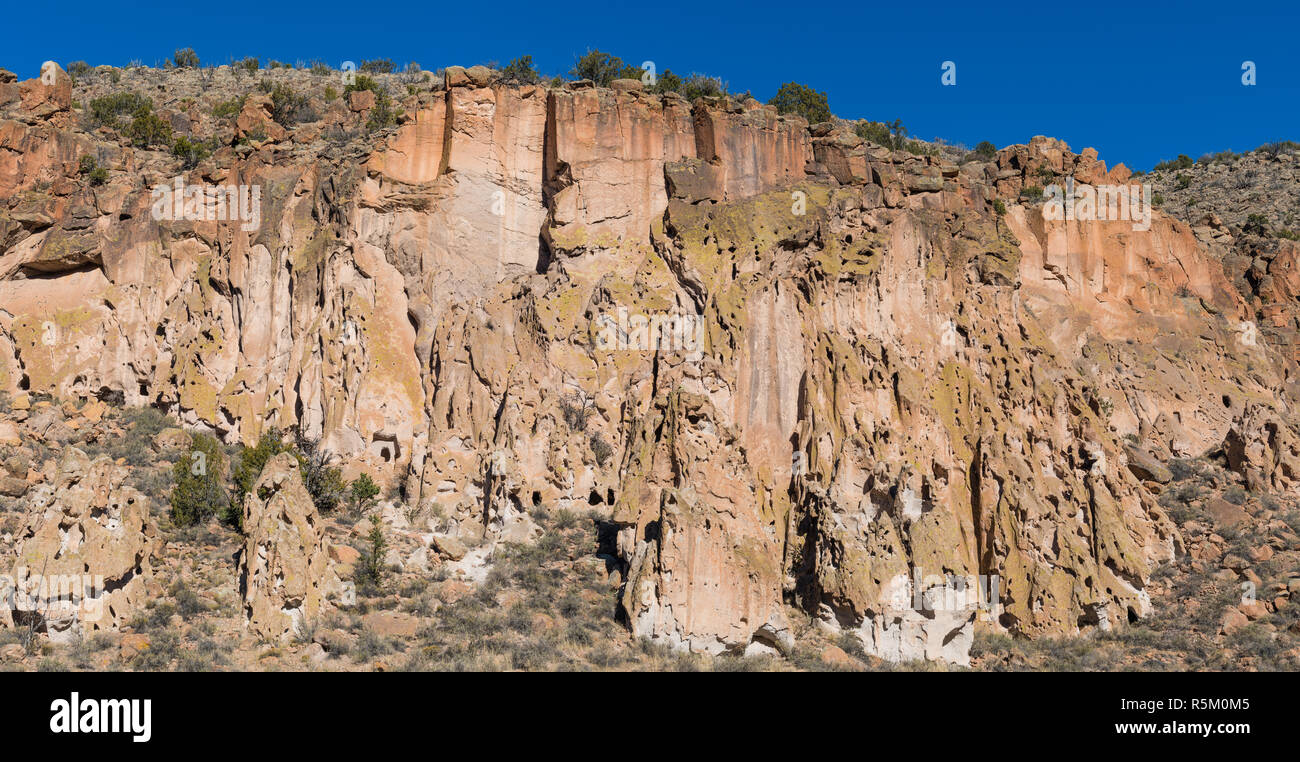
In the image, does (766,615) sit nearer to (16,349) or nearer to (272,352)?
(272,352)

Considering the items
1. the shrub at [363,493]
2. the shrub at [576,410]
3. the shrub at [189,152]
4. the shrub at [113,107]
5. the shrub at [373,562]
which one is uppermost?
the shrub at [113,107]

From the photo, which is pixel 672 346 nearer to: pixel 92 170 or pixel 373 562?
pixel 373 562

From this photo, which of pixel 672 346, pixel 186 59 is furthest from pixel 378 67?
pixel 672 346

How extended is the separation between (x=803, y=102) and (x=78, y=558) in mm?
32145

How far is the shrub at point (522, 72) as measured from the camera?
3516cm

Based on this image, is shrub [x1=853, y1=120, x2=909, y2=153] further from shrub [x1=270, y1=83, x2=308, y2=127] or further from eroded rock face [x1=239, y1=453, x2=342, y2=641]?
eroded rock face [x1=239, y1=453, x2=342, y2=641]

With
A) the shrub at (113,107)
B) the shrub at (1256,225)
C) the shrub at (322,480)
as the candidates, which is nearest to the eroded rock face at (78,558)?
the shrub at (322,480)

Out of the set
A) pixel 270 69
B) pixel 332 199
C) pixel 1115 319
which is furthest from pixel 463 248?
pixel 270 69

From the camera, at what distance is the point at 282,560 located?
2098 cm

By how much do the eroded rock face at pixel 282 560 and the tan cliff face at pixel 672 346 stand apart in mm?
3984

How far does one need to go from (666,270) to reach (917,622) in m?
11.5

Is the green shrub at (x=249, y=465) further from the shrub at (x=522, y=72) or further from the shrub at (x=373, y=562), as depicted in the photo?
the shrub at (x=522, y=72)

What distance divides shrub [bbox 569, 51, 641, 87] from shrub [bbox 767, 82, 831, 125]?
267 inches

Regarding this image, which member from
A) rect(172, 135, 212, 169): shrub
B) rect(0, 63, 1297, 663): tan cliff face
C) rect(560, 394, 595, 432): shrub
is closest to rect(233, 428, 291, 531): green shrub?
rect(0, 63, 1297, 663): tan cliff face
